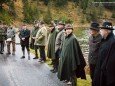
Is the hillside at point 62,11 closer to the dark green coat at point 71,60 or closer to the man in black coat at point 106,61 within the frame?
the dark green coat at point 71,60

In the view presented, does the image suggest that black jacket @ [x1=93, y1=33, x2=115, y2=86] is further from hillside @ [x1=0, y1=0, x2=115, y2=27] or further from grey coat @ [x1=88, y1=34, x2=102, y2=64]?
hillside @ [x1=0, y1=0, x2=115, y2=27]

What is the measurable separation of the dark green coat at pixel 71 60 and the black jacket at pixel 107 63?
311cm

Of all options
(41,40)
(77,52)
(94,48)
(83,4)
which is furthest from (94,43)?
(83,4)

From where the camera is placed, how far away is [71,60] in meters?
11.4

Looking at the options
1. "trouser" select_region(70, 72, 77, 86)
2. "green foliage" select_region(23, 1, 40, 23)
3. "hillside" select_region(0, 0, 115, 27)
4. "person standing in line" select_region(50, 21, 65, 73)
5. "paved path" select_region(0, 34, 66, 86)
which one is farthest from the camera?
"hillside" select_region(0, 0, 115, 27)

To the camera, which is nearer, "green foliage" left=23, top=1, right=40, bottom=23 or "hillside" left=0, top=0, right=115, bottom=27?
"green foliage" left=23, top=1, right=40, bottom=23

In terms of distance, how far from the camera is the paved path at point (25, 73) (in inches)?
502

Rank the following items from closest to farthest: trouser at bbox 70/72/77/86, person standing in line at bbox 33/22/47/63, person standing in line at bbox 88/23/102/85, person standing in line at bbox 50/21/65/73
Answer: person standing in line at bbox 88/23/102/85, trouser at bbox 70/72/77/86, person standing in line at bbox 50/21/65/73, person standing in line at bbox 33/22/47/63

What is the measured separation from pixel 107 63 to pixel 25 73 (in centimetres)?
716

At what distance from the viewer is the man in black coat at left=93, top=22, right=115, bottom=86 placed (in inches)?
316

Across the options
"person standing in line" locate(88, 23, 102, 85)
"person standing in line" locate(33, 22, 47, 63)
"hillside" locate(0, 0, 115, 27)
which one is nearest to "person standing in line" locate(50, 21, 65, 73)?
"person standing in line" locate(33, 22, 47, 63)

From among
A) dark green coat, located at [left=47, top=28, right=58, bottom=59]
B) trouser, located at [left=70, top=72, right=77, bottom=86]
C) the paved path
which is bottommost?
the paved path

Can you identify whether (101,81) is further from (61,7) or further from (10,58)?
(61,7)

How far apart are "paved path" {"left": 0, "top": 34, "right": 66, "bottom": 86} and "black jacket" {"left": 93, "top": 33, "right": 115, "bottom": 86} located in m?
4.26
